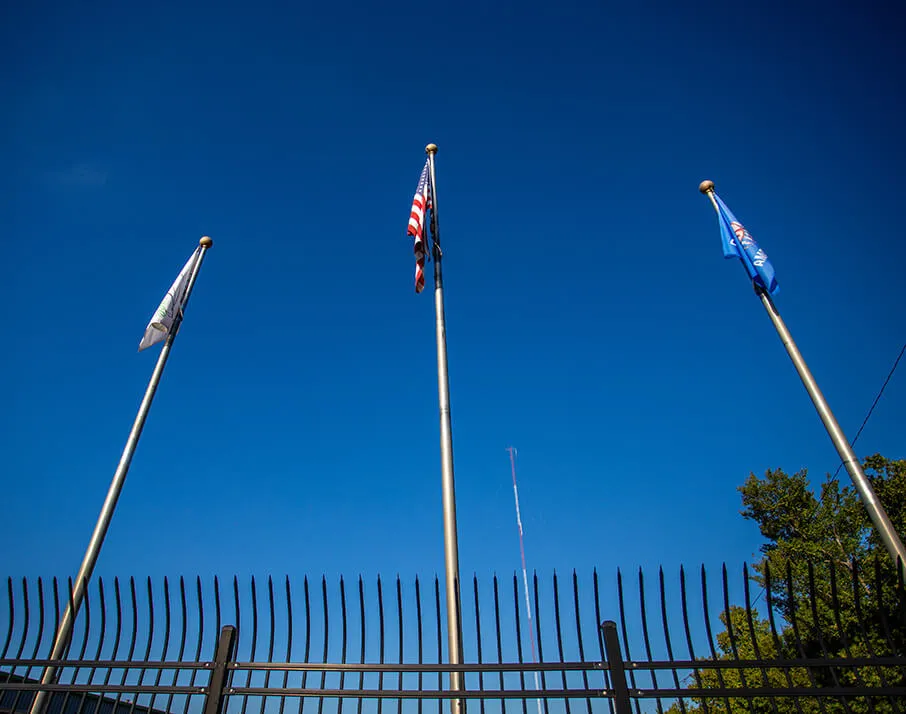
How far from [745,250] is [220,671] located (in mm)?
9606

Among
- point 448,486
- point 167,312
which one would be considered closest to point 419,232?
point 448,486

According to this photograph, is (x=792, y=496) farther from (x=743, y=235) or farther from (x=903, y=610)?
(x=903, y=610)

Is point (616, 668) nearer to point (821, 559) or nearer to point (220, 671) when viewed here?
point (220, 671)

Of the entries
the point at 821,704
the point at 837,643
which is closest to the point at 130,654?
the point at 821,704

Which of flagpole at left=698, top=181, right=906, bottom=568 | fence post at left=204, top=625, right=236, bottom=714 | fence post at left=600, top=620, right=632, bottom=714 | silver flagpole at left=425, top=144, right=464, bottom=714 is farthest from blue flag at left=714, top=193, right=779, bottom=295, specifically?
fence post at left=204, top=625, right=236, bottom=714

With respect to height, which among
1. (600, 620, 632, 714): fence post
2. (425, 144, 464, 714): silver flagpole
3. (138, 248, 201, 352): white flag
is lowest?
(600, 620, 632, 714): fence post

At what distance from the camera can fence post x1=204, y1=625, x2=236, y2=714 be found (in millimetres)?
3934

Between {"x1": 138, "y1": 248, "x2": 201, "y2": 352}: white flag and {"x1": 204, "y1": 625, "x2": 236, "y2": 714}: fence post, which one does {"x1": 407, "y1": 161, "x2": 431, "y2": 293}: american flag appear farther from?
{"x1": 204, "y1": 625, "x2": 236, "y2": 714}: fence post

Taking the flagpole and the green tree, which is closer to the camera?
the flagpole

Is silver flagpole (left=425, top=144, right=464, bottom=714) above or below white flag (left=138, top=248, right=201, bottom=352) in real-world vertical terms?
below

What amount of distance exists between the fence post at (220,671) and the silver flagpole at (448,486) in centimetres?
168

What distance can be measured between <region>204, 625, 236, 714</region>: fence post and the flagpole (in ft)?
19.9

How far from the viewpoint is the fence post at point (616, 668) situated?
3.74m

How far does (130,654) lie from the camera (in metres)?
4.27
